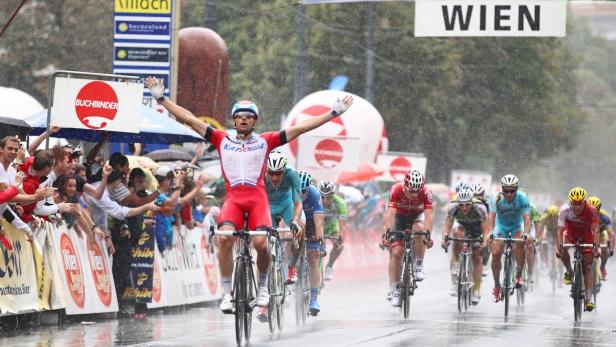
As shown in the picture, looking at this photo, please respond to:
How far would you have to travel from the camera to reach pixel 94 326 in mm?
16250

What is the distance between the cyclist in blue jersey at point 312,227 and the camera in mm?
18031

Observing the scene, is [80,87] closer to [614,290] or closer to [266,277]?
[266,277]

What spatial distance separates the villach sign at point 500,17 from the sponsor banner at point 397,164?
2254cm

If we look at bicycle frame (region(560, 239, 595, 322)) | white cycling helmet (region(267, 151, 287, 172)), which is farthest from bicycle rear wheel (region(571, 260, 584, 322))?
white cycling helmet (region(267, 151, 287, 172))

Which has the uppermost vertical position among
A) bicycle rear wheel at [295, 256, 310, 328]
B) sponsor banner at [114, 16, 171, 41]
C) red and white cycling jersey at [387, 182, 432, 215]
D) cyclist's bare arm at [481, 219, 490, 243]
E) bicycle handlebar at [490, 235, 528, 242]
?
sponsor banner at [114, 16, 171, 41]

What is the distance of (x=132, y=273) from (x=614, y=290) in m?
13.5

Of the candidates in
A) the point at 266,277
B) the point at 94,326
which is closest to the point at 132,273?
the point at 94,326

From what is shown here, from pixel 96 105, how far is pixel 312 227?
10.5 feet

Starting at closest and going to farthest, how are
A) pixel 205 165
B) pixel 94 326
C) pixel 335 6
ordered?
pixel 94 326 < pixel 205 165 < pixel 335 6

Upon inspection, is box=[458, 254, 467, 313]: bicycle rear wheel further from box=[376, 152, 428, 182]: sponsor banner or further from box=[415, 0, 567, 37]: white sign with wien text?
box=[376, 152, 428, 182]: sponsor banner

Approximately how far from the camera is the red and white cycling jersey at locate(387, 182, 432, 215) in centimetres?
1934

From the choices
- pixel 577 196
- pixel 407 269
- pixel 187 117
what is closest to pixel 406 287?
pixel 407 269

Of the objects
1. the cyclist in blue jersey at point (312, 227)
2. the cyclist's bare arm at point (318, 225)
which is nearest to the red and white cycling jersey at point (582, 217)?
the cyclist in blue jersey at point (312, 227)

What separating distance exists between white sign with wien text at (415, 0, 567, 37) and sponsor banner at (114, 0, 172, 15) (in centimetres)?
379
